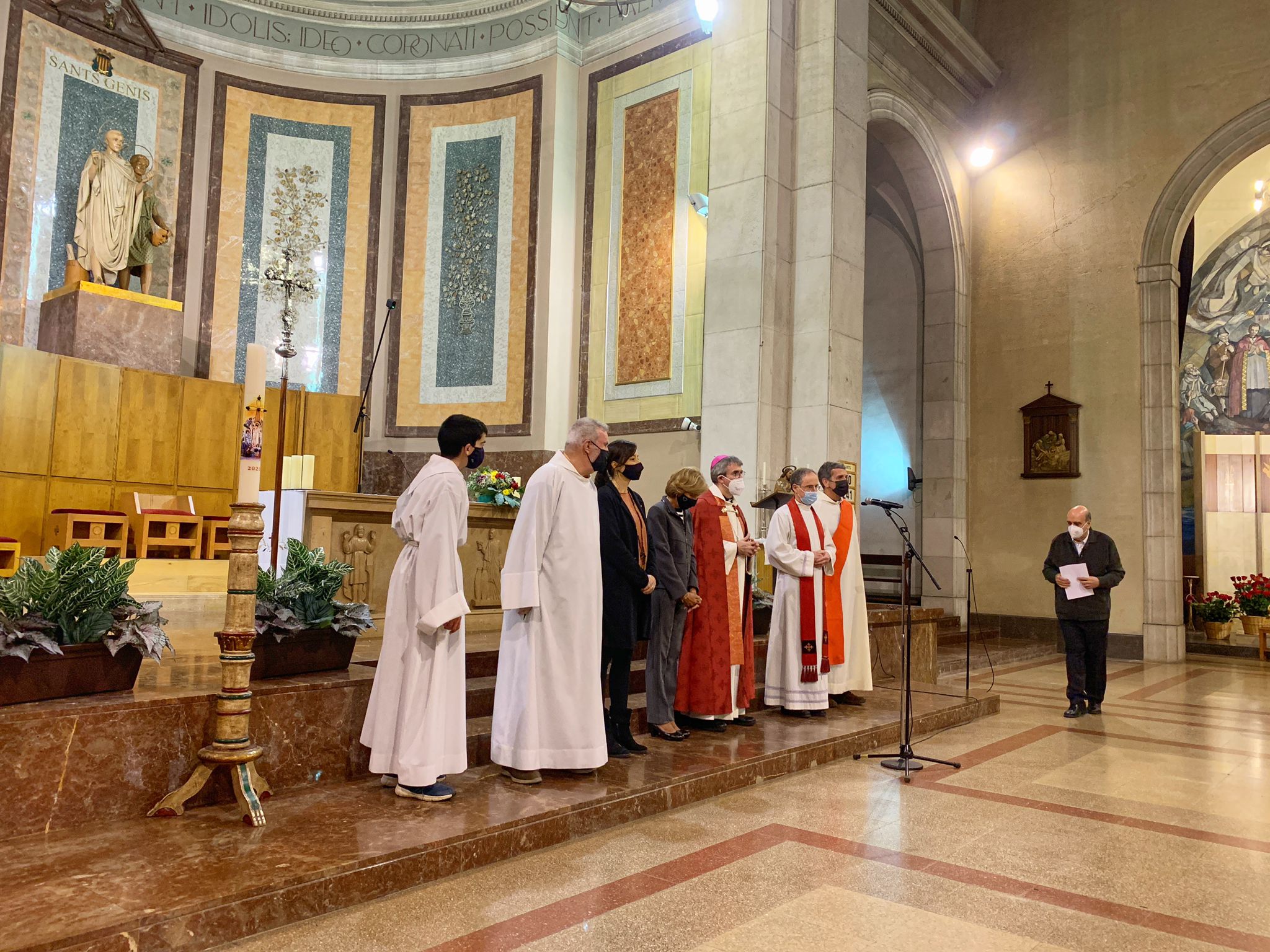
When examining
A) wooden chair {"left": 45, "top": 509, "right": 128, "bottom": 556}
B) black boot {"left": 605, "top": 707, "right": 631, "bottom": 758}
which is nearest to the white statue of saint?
wooden chair {"left": 45, "top": 509, "right": 128, "bottom": 556}

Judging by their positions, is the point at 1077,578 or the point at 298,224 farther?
the point at 298,224

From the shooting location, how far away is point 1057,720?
7.05 metres

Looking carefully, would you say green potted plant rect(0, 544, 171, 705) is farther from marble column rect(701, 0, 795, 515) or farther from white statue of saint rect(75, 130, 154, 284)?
white statue of saint rect(75, 130, 154, 284)

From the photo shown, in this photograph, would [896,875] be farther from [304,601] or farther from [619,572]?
[304,601]

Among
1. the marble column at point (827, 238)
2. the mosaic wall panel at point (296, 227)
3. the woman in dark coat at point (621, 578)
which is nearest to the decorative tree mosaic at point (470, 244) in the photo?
the mosaic wall panel at point (296, 227)

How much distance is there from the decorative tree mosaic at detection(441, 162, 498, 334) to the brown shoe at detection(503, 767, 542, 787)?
7833mm

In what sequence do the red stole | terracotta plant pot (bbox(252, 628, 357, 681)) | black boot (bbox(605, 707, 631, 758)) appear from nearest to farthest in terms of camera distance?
terracotta plant pot (bbox(252, 628, 357, 681)) < black boot (bbox(605, 707, 631, 758)) < the red stole

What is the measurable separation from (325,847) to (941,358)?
11.2 meters

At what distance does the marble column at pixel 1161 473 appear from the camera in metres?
11.2

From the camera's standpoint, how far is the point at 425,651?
3.85 m

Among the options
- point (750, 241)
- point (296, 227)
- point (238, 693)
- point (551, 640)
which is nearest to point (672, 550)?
point (551, 640)

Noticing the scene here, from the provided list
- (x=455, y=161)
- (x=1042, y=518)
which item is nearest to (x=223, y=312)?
(x=455, y=161)

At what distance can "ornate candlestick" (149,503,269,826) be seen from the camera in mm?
3439

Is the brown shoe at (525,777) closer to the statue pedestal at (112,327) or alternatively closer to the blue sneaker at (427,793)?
the blue sneaker at (427,793)
